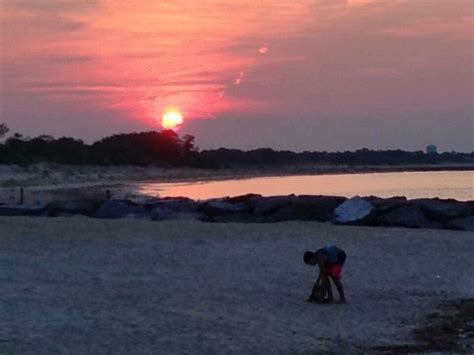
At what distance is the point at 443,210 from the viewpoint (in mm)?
25031

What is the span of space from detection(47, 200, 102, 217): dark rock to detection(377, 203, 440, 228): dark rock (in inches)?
298

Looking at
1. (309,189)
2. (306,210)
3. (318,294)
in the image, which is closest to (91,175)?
(309,189)

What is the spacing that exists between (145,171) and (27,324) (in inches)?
2265

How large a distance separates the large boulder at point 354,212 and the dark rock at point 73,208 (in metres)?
6.39

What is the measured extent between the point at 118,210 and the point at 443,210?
27.1 feet

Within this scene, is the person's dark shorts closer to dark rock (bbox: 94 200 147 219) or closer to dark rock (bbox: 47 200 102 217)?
dark rock (bbox: 94 200 147 219)

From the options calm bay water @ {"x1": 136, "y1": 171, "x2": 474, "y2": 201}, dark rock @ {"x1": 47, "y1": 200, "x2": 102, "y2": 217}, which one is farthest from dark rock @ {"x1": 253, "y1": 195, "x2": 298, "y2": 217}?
calm bay water @ {"x1": 136, "y1": 171, "x2": 474, "y2": 201}

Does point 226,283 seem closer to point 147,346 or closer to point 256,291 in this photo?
point 256,291

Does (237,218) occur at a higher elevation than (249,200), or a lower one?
lower

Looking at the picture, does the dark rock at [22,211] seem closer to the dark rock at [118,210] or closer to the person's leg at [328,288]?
the dark rock at [118,210]

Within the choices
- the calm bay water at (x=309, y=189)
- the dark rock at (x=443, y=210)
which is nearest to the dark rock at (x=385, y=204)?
the dark rock at (x=443, y=210)

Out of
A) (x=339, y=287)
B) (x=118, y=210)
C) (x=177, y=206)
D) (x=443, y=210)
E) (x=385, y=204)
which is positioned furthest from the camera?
(x=177, y=206)

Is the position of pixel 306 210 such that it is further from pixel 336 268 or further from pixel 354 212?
pixel 336 268

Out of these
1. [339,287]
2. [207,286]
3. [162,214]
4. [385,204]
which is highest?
[385,204]
